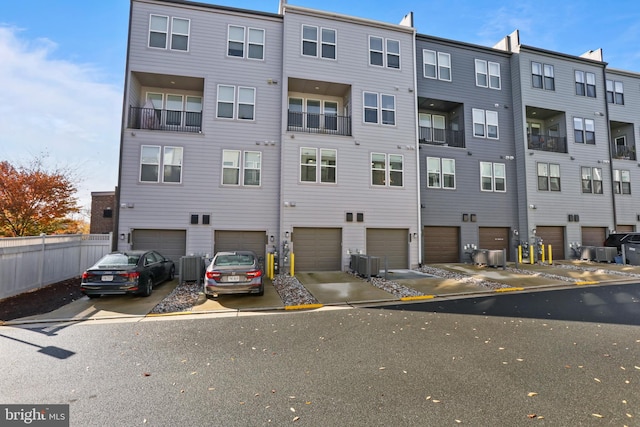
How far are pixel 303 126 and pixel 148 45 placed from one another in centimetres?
795

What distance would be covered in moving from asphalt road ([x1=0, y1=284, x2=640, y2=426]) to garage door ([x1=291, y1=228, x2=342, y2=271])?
23.3ft

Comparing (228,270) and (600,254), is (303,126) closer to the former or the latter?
(228,270)

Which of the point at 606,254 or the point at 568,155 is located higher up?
the point at 568,155

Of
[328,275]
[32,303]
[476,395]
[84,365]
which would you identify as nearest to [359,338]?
[476,395]

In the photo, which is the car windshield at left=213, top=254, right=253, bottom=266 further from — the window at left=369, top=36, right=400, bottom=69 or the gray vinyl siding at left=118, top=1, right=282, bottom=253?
the window at left=369, top=36, right=400, bottom=69

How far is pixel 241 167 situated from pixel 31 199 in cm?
1100

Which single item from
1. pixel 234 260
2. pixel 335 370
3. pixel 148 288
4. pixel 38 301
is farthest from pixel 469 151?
pixel 38 301

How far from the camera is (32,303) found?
8656mm

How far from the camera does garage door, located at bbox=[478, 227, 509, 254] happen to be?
18.0m

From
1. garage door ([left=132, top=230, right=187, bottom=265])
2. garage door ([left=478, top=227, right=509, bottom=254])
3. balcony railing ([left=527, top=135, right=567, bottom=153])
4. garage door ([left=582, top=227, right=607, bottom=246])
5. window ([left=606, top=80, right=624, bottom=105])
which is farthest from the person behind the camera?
window ([left=606, top=80, right=624, bottom=105])

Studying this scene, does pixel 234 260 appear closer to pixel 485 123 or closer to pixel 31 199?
pixel 31 199

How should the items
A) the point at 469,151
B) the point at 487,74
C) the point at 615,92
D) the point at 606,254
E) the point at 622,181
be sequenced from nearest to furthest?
1. the point at 606,254
2. the point at 469,151
3. the point at 487,74
4. the point at 622,181
5. the point at 615,92

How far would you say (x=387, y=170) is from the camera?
51.8 ft

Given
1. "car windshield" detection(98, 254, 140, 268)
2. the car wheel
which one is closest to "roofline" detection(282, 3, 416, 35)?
"car windshield" detection(98, 254, 140, 268)
